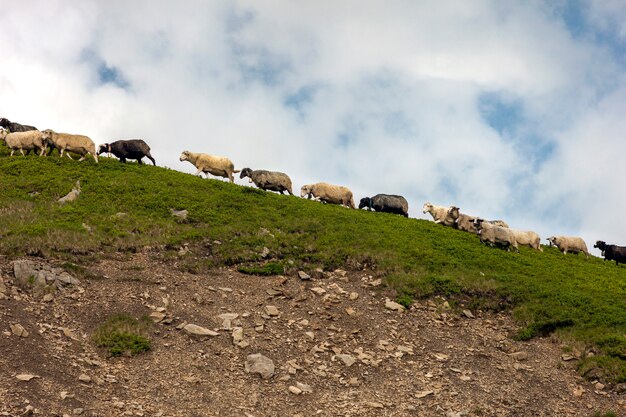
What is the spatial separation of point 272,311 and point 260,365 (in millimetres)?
3352

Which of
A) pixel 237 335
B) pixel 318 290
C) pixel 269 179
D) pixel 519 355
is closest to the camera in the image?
pixel 237 335

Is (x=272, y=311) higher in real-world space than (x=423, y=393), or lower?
higher

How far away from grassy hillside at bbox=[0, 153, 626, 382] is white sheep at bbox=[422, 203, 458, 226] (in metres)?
3.09

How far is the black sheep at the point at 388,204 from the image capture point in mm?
38188

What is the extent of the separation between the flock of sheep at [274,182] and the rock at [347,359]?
17086 mm

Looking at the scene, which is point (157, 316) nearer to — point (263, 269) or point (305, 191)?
point (263, 269)

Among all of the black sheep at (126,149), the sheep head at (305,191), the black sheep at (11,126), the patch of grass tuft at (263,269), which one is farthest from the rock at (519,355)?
the black sheep at (11,126)

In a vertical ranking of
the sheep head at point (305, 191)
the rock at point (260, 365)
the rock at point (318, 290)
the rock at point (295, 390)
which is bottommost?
the rock at point (295, 390)

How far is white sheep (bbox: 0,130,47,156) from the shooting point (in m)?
34.8

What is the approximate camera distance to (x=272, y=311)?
19734 mm

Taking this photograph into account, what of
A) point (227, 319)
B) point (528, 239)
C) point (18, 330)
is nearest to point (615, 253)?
point (528, 239)

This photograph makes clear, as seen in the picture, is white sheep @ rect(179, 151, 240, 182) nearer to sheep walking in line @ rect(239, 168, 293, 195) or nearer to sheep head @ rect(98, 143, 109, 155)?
sheep walking in line @ rect(239, 168, 293, 195)

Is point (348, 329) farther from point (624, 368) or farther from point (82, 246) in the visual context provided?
point (82, 246)

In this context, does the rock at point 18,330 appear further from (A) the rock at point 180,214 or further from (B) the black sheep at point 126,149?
(B) the black sheep at point 126,149
